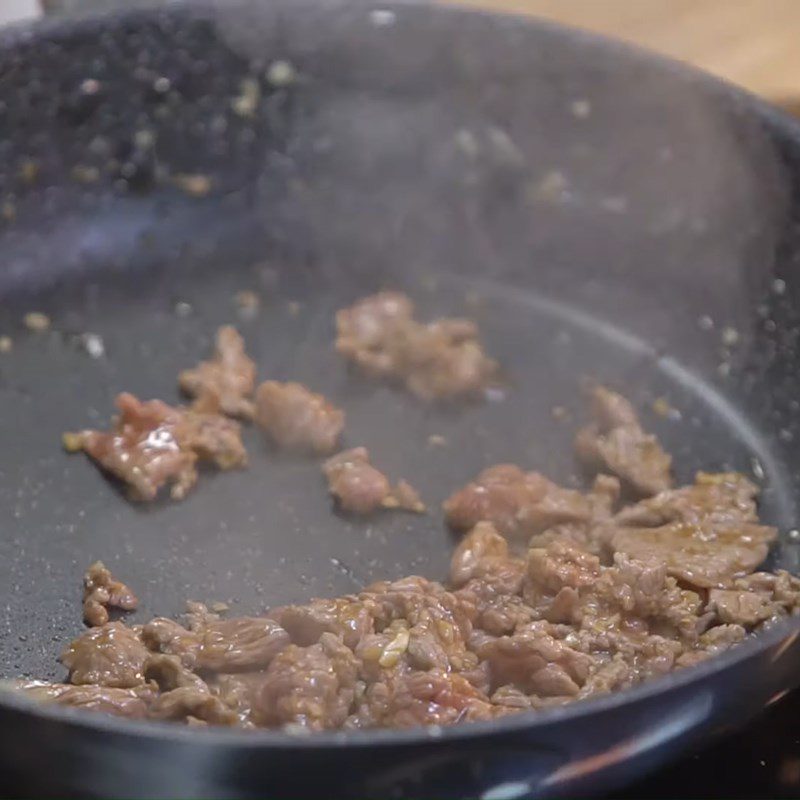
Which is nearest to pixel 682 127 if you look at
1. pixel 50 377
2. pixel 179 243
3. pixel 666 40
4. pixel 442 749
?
pixel 666 40

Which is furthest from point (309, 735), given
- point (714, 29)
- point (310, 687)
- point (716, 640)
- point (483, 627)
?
point (714, 29)

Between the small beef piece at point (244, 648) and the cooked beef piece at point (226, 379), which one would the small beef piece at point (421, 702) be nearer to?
the small beef piece at point (244, 648)

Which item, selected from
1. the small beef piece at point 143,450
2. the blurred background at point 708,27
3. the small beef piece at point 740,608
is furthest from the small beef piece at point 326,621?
the blurred background at point 708,27

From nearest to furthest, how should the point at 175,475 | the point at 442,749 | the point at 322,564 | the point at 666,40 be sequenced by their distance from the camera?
the point at 442,749
the point at 322,564
the point at 175,475
the point at 666,40

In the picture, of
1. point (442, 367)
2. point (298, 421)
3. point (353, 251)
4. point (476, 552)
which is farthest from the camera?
point (353, 251)

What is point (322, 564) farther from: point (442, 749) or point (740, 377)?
point (740, 377)

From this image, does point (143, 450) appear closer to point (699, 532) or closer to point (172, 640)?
point (172, 640)
